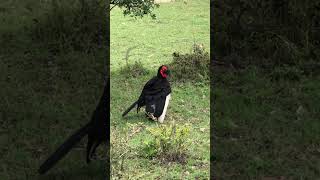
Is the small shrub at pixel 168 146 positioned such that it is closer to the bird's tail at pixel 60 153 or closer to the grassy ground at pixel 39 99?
the grassy ground at pixel 39 99

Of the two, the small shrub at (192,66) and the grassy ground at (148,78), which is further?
the small shrub at (192,66)

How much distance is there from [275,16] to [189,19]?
346 centimetres

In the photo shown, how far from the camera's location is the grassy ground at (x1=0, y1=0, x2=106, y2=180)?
6473 millimetres

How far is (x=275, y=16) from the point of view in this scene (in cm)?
1152

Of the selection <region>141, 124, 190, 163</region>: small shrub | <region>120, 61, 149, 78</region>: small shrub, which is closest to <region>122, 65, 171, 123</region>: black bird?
<region>141, 124, 190, 163</region>: small shrub

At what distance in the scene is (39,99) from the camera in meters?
8.85

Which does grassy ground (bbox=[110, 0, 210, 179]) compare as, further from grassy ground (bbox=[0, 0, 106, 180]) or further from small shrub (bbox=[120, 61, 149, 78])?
grassy ground (bbox=[0, 0, 106, 180])

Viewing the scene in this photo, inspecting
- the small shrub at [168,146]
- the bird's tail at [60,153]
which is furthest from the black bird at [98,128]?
the small shrub at [168,146]

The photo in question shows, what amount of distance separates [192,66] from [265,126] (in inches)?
116

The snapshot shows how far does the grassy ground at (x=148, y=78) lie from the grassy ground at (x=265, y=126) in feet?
0.98

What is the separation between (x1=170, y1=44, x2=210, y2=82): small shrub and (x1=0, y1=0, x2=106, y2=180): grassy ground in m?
1.54

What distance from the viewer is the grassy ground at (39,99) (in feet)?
21.2

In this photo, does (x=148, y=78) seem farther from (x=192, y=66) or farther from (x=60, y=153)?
(x=60, y=153)

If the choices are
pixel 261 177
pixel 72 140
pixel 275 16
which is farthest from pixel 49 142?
pixel 275 16
